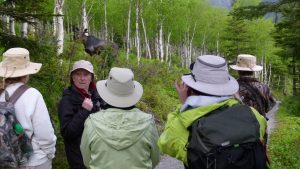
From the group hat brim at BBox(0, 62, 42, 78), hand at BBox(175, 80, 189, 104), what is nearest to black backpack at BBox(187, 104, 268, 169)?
hand at BBox(175, 80, 189, 104)

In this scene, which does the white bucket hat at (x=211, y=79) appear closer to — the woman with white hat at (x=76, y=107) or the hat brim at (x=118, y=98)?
the hat brim at (x=118, y=98)

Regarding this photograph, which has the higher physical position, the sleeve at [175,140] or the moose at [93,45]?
the moose at [93,45]

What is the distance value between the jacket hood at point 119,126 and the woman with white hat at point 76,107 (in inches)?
28.2

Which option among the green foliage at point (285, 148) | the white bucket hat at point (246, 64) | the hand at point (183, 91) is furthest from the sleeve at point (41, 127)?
the green foliage at point (285, 148)

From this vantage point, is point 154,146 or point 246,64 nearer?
point 154,146

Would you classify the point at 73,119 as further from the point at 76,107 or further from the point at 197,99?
the point at 197,99

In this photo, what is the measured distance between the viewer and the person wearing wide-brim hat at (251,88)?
209 inches

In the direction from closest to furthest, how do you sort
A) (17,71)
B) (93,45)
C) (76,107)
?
(17,71) < (76,107) < (93,45)

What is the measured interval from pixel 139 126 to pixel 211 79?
66cm

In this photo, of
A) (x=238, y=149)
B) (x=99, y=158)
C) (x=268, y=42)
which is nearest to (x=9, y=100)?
(x=99, y=158)

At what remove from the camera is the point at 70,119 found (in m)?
4.13

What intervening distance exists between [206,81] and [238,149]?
0.60 metres

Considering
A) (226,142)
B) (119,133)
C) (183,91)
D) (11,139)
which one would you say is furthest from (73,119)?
(226,142)

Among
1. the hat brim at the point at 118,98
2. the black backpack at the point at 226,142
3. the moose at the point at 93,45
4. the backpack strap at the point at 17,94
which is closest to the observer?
A: the black backpack at the point at 226,142
